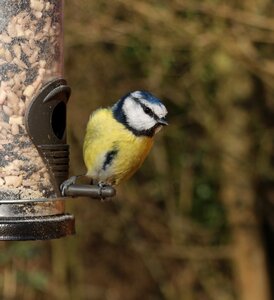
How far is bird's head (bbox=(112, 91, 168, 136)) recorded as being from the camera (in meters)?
4.43

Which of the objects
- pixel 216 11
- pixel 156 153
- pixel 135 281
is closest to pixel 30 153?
pixel 216 11

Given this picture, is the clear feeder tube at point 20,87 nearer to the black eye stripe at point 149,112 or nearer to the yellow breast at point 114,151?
the yellow breast at point 114,151

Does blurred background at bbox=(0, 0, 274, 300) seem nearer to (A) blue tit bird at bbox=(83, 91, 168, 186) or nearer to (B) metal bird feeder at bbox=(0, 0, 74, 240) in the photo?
(A) blue tit bird at bbox=(83, 91, 168, 186)

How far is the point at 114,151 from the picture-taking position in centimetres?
448

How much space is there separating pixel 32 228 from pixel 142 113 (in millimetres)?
767

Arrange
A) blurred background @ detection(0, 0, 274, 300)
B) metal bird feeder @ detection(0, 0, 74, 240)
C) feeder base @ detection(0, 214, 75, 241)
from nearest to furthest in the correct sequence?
feeder base @ detection(0, 214, 75, 241) → metal bird feeder @ detection(0, 0, 74, 240) → blurred background @ detection(0, 0, 274, 300)

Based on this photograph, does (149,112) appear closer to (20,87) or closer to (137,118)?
(137,118)

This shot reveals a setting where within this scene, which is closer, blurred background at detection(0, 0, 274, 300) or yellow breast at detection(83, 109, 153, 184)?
yellow breast at detection(83, 109, 153, 184)

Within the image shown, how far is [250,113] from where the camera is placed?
8086mm

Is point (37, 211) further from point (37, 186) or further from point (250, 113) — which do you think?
point (250, 113)

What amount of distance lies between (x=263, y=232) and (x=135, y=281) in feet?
5.77

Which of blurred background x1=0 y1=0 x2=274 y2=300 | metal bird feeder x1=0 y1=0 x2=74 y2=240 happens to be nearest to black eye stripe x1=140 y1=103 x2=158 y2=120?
metal bird feeder x1=0 y1=0 x2=74 y2=240

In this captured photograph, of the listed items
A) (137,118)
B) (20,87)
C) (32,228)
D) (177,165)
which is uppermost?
(20,87)

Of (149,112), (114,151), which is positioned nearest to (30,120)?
(114,151)
